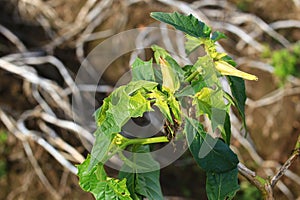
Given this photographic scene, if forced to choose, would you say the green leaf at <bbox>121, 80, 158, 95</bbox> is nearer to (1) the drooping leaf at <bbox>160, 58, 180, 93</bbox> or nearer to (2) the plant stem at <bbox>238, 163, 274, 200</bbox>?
(1) the drooping leaf at <bbox>160, 58, 180, 93</bbox>

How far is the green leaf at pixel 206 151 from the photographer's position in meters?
0.54

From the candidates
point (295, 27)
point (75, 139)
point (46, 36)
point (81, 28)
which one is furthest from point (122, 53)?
point (295, 27)

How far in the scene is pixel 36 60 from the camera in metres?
1.64

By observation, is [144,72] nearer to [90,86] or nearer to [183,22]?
[183,22]

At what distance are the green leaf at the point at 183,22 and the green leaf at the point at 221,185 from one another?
17 centimetres

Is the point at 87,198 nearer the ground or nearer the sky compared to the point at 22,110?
nearer the ground

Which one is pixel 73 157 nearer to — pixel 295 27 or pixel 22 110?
pixel 22 110

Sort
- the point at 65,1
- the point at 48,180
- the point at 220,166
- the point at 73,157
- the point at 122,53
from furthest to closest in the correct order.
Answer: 1. the point at 65,1
2. the point at 122,53
3. the point at 48,180
4. the point at 73,157
5. the point at 220,166

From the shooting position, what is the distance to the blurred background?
151 cm

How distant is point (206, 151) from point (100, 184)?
5.4 inches

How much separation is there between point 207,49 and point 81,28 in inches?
53.6

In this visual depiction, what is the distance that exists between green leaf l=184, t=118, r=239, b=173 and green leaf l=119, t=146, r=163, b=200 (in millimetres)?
96

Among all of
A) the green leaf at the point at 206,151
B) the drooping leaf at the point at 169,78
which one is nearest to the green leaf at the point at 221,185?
the green leaf at the point at 206,151

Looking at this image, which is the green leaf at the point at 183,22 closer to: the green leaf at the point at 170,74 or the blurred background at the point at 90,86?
the green leaf at the point at 170,74
